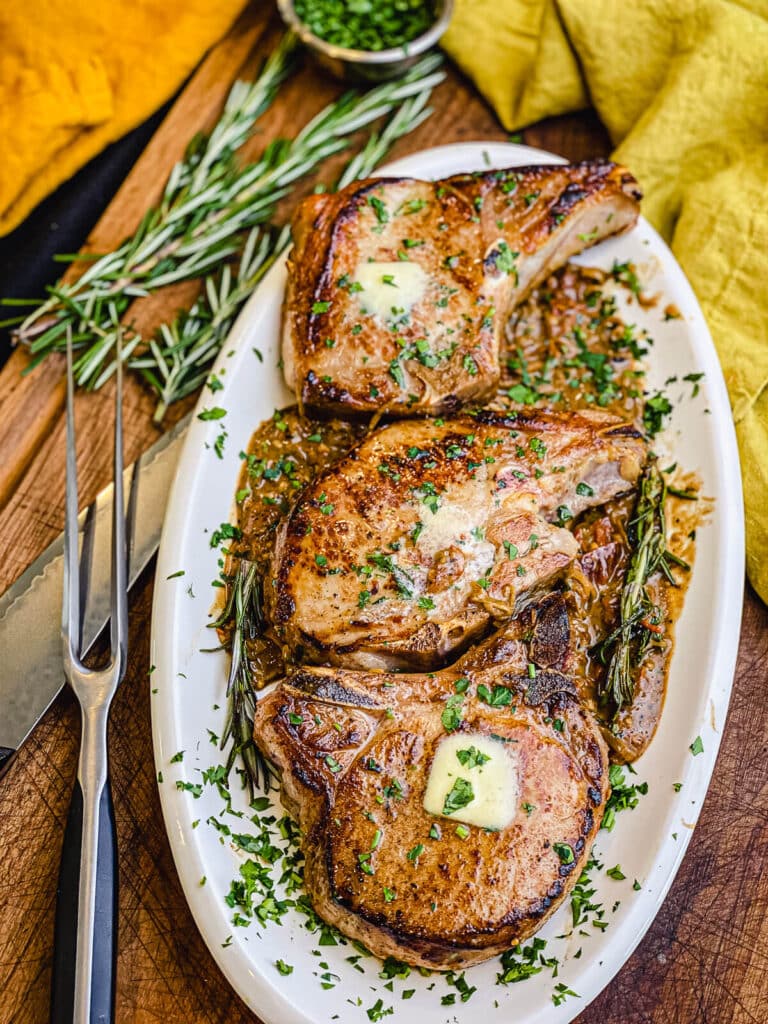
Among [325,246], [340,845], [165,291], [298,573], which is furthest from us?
[165,291]

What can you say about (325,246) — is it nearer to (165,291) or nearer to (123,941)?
(165,291)

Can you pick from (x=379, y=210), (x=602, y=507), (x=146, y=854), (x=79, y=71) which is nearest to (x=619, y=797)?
(x=602, y=507)

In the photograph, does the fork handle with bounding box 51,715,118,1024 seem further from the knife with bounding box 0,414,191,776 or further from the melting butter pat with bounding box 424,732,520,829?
the melting butter pat with bounding box 424,732,520,829

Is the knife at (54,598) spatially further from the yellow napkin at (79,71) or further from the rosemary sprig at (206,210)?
the yellow napkin at (79,71)

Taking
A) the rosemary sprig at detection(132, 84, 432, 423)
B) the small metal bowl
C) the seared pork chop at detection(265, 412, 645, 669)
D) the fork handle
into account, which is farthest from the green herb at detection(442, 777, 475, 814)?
the small metal bowl

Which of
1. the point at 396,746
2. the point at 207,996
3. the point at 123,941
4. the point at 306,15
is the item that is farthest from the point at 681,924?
the point at 306,15

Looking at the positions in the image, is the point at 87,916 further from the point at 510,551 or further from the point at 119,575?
the point at 510,551
